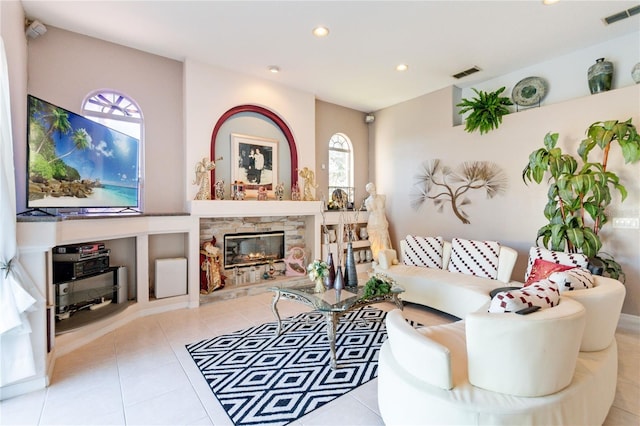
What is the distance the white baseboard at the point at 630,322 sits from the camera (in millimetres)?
3262

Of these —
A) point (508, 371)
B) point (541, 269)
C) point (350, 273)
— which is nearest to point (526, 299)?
point (508, 371)

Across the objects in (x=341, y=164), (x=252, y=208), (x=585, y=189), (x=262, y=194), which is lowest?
(x=252, y=208)

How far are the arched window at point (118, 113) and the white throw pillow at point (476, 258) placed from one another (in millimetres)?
4213

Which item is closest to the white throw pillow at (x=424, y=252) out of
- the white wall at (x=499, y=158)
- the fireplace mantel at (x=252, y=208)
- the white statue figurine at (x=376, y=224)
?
the white wall at (x=499, y=158)

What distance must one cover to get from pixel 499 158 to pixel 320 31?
10.2 feet

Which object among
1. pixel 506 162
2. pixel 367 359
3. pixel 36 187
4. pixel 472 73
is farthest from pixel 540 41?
pixel 36 187

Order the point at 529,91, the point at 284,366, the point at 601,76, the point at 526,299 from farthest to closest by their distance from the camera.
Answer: the point at 529,91 → the point at 601,76 → the point at 284,366 → the point at 526,299

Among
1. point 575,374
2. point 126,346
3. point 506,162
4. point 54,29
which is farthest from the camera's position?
point 506,162

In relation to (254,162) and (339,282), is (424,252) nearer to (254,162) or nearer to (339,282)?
(339,282)

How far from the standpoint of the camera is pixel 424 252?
4.26 meters

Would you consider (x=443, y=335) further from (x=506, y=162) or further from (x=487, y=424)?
(x=506, y=162)

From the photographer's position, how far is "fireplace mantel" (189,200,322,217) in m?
3.97

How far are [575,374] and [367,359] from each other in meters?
1.42

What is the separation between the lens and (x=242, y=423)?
1812 millimetres
